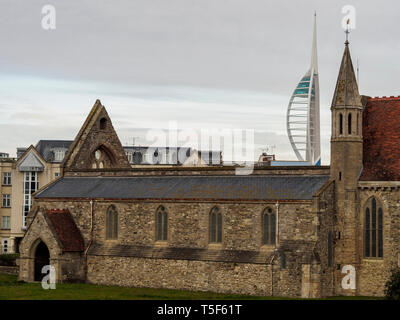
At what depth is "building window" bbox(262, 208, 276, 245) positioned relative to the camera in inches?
2083

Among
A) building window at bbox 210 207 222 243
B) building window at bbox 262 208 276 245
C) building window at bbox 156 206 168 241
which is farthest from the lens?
building window at bbox 156 206 168 241

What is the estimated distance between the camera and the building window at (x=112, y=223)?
60.2 m

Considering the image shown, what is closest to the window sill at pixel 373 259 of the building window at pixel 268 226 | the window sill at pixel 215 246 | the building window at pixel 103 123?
the building window at pixel 268 226

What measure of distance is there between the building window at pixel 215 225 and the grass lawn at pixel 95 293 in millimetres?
3861

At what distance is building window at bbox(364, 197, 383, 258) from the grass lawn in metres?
3.18

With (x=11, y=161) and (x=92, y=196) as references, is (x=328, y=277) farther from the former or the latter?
(x=11, y=161)

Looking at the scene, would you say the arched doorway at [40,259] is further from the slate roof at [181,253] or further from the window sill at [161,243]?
the window sill at [161,243]

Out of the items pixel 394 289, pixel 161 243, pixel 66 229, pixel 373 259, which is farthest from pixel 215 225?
pixel 394 289

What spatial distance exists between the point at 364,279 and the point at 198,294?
10656mm

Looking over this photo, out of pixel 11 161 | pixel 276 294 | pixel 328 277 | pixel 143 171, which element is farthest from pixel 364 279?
pixel 11 161

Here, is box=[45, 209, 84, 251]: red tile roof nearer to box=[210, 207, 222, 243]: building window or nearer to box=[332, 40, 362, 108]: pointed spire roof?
box=[210, 207, 222, 243]: building window

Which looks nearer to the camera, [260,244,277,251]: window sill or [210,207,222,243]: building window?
[260,244,277,251]: window sill

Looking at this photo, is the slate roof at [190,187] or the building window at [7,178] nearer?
the slate roof at [190,187]

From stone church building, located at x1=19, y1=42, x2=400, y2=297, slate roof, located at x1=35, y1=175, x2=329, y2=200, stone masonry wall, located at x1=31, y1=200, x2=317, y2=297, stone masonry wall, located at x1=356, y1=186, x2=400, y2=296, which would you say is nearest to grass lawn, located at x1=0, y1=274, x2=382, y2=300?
stone masonry wall, located at x1=31, y1=200, x2=317, y2=297
